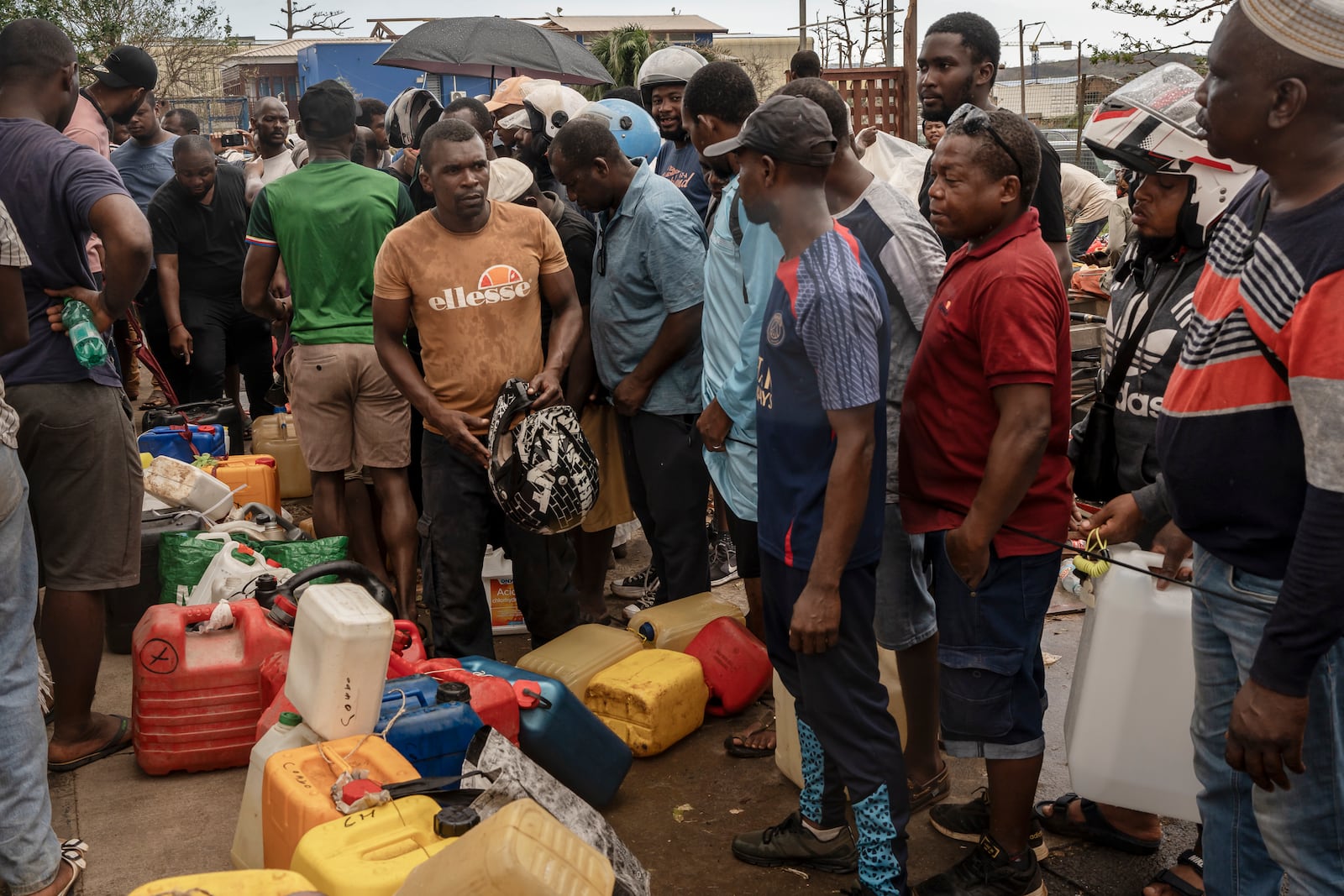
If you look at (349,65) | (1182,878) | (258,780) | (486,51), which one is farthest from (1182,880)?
(349,65)

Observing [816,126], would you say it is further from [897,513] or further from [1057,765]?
[1057,765]

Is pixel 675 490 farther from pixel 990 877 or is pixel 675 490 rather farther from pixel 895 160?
pixel 895 160

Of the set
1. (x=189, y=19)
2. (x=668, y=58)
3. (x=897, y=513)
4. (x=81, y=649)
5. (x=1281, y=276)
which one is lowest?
(x=81, y=649)

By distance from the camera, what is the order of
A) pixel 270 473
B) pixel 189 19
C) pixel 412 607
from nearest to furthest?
pixel 412 607, pixel 270 473, pixel 189 19

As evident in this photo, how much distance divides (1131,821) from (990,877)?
63cm

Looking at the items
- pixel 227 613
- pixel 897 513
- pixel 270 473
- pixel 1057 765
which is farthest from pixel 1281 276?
pixel 270 473

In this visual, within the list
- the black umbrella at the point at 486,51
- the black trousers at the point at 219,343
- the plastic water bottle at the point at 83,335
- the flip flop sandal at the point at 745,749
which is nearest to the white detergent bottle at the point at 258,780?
the plastic water bottle at the point at 83,335

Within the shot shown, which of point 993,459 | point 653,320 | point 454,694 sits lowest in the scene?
point 454,694

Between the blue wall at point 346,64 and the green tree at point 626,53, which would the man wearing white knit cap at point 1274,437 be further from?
the blue wall at point 346,64

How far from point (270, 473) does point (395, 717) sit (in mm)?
3371

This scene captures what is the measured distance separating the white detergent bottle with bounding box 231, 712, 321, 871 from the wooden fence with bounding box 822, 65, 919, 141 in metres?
9.51

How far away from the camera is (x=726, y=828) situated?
3.78 metres

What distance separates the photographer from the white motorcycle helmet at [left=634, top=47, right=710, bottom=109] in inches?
253

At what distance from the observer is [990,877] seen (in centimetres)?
320
